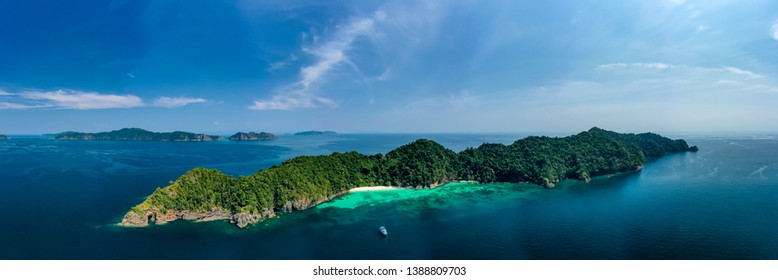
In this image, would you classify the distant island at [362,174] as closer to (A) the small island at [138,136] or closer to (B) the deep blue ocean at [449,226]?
(B) the deep blue ocean at [449,226]

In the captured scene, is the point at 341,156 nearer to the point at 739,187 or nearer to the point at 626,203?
the point at 626,203

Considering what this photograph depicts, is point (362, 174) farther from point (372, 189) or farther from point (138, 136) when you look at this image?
point (138, 136)

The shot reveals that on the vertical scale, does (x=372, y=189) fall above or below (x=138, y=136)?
below

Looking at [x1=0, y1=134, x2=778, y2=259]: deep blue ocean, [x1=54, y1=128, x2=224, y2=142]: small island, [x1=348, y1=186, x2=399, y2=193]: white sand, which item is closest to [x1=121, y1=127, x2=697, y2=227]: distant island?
[x1=348, y1=186, x2=399, y2=193]: white sand

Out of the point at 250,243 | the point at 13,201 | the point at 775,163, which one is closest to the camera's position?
the point at 250,243

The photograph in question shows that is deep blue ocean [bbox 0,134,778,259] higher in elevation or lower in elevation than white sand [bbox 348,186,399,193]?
lower

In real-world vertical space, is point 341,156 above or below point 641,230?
above

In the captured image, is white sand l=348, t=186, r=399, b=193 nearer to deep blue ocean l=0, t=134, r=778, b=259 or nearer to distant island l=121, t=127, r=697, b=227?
distant island l=121, t=127, r=697, b=227

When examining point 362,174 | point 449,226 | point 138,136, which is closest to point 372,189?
point 362,174

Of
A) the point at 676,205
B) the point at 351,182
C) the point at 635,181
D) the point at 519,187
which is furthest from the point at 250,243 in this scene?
the point at 635,181
